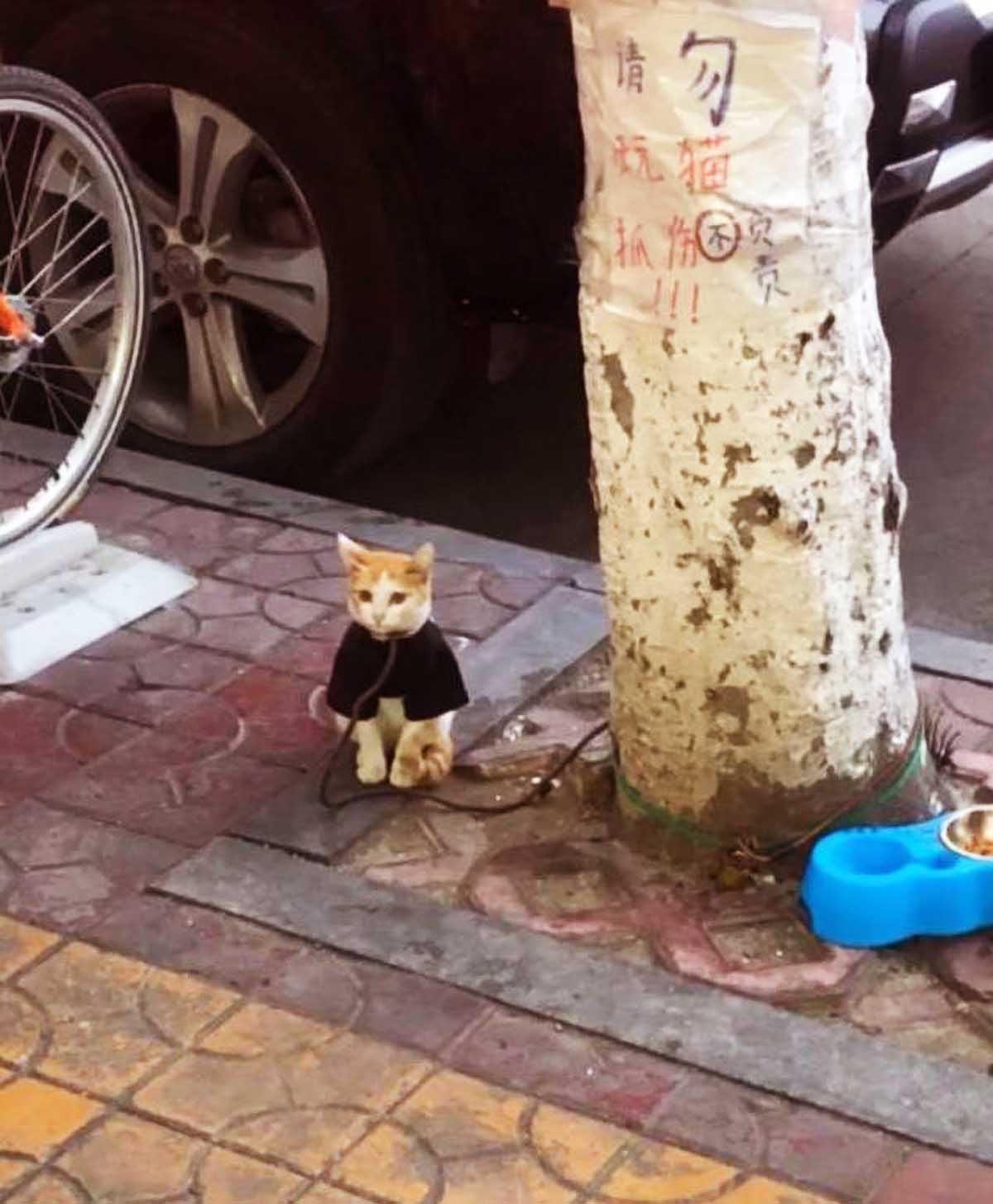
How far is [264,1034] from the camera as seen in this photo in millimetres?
3000

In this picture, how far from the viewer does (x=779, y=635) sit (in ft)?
10.4

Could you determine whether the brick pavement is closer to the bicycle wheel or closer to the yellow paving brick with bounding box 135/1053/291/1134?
the yellow paving brick with bounding box 135/1053/291/1134

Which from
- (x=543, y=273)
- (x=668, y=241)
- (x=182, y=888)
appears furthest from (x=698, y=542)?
(x=543, y=273)

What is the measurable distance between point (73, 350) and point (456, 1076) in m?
2.63

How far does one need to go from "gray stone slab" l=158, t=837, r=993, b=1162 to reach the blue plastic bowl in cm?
20

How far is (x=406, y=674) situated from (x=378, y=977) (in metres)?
0.55

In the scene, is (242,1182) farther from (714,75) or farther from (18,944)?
(714,75)

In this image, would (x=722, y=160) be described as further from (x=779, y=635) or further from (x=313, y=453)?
(x=313, y=453)

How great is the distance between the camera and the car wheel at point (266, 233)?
4543mm

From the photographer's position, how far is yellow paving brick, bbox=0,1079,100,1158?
2799 millimetres

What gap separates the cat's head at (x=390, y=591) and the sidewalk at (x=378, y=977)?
0.33 metres

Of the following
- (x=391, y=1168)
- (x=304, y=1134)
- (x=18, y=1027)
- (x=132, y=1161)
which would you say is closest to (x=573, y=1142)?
(x=391, y=1168)

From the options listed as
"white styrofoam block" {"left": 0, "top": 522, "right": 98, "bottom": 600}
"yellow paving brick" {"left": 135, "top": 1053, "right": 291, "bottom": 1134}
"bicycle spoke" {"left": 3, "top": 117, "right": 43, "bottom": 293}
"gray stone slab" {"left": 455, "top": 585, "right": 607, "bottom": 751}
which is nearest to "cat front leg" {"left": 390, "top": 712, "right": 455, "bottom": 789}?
"gray stone slab" {"left": 455, "top": 585, "right": 607, "bottom": 751}

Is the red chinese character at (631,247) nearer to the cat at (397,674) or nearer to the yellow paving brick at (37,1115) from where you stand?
the cat at (397,674)
